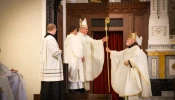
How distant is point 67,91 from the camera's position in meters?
7.03

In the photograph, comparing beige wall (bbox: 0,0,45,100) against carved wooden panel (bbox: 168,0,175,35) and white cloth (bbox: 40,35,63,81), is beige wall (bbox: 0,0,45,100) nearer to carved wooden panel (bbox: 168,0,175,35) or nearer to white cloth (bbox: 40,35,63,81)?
white cloth (bbox: 40,35,63,81)

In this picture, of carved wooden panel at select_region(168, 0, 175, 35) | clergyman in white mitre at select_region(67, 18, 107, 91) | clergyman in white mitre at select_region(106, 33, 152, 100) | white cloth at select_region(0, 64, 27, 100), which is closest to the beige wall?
white cloth at select_region(0, 64, 27, 100)

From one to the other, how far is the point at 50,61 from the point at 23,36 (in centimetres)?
122

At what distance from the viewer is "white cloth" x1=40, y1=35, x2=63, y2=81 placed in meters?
6.07

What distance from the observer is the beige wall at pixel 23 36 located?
699 centimetres

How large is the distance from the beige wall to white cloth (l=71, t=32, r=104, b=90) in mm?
961

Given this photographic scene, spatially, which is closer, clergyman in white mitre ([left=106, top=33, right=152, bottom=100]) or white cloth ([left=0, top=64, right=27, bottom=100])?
white cloth ([left=0, top=64, right=27, bottom=100])

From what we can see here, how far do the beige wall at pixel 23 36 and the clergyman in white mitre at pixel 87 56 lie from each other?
0.86 metres

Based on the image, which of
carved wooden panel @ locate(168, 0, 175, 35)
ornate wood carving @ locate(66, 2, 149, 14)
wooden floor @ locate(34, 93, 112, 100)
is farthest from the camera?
carved wooden panel @ locate(168, 0, 175, 35)

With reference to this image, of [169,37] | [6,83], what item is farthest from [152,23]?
[6,83]

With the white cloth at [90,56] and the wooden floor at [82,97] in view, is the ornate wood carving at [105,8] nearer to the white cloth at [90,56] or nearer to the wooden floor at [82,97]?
the white cloth at [90,56]

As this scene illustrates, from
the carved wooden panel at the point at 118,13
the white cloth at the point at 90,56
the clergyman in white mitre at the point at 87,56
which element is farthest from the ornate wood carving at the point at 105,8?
the white cloth at the point at 90,56

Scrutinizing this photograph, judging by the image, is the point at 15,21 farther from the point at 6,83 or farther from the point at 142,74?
the point at 142,74

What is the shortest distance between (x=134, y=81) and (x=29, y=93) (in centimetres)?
233
